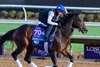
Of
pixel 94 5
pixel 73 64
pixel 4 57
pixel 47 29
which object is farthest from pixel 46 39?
pixel 94 5

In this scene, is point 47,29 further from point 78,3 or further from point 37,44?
point 78,3

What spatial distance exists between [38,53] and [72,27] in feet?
6.19

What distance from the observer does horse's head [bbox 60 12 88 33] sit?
977cm

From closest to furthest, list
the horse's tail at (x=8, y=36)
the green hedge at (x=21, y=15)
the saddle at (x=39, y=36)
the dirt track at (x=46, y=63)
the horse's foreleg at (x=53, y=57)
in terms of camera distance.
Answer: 1. the horse's foreleg at (x=53, y=57)
2. the saddle at (x=39, y=36)
3. the horse's tail at (x=8, y=36)
4. the dirt track at (x=46, y=63)
5. the green hedge at (x=21, y=15)

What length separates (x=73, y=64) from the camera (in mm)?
10742

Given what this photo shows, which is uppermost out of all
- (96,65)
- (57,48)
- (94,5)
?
(57,48)

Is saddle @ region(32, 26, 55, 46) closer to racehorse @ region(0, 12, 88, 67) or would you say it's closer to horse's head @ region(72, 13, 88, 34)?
racehorse @ region(0, 12, 88, 67)

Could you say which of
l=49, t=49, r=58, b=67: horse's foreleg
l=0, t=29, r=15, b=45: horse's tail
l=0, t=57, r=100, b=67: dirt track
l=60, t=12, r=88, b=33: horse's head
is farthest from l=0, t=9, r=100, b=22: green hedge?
l=49, t=49, r=58, b=67: horse's foreleg

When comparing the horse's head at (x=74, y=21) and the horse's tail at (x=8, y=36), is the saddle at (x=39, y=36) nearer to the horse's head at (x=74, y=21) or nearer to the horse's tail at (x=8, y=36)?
the horse's head at (x=74, y=21)

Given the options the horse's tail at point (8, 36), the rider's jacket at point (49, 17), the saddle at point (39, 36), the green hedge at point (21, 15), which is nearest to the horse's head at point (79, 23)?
the rider's jacket at point (49, 17)

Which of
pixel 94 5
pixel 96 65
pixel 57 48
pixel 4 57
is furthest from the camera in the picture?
pixel 94 5

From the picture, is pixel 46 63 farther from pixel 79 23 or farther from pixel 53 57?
pixel 79 23

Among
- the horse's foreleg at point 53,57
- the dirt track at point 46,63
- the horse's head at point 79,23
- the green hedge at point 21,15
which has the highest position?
the horse's head at point 79,23

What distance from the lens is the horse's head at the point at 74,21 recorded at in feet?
32.1
